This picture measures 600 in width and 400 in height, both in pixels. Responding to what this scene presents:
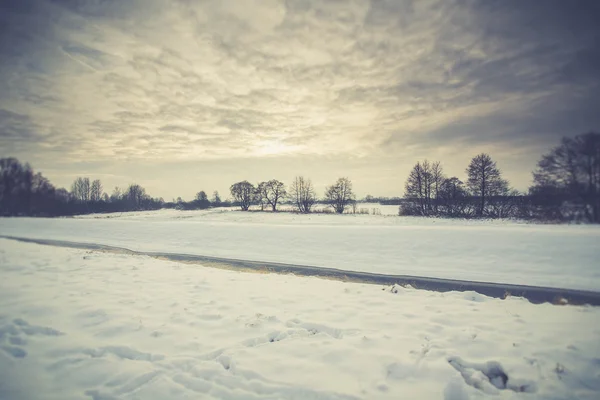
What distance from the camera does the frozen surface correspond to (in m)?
12.3

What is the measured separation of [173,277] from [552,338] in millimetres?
11183

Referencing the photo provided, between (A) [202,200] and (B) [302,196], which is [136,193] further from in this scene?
(B) [302,196]

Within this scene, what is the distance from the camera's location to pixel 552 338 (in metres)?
4.89

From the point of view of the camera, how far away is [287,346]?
490cm

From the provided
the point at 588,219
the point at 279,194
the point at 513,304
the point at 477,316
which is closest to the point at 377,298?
the point at 477,316

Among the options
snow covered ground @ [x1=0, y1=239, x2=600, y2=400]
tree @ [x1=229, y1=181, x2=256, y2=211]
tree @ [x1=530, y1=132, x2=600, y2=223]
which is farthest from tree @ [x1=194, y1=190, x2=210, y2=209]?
tree @ [x1=530, y1=132, x2=600, y2=223]

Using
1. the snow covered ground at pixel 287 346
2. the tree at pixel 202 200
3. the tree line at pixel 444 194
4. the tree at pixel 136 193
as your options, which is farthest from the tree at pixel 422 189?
the tree at pixel 136 193

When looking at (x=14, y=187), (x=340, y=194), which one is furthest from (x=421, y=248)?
(x=14, y=187)

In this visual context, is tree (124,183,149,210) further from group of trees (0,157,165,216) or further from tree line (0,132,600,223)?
group of trees (0,157,165,216)

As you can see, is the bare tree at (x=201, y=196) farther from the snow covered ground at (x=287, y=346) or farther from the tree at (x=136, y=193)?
the snow covered ground at (x=287, y=346)

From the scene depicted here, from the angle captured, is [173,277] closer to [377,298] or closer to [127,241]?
[377,298]

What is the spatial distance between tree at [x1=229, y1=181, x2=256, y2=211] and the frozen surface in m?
48.4

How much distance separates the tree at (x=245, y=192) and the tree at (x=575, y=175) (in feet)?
237

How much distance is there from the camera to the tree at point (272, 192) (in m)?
72.8
